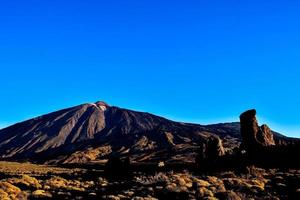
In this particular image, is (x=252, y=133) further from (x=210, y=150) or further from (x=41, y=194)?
(x=41, y=194)

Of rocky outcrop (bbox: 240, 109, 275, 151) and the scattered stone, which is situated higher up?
rocky outcrop (bbox: 240, 109, 275, 151)

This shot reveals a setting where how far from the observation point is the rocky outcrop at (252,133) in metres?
55.7

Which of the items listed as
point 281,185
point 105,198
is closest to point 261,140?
point 281,185

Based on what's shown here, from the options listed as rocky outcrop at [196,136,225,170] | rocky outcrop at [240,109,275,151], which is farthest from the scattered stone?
rocky outcrop at [240,109,275,151]

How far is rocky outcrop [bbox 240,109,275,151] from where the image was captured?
55.7 meters

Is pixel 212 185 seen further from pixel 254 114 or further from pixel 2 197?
pixel 254 114

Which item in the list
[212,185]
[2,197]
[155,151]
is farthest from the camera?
[155,151]

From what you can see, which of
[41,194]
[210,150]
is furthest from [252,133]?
[41,194]

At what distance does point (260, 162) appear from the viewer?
46469 millimetres

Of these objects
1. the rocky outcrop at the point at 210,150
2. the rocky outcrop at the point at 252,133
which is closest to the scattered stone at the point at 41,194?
the rocky outcrop at the point at 210,150

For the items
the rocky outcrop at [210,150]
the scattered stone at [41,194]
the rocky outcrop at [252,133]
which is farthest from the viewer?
the rocky outcrop at [210,150]

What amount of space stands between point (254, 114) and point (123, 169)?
21.1 meters

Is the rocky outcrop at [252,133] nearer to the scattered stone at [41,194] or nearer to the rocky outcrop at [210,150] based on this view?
the rocky outcrop at [210,150]

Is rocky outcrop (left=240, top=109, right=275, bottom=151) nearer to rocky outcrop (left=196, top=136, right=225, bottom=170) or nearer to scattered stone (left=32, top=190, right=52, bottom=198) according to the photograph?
rocky outcrop (left=196, top=136, right=225, bottom=170)
